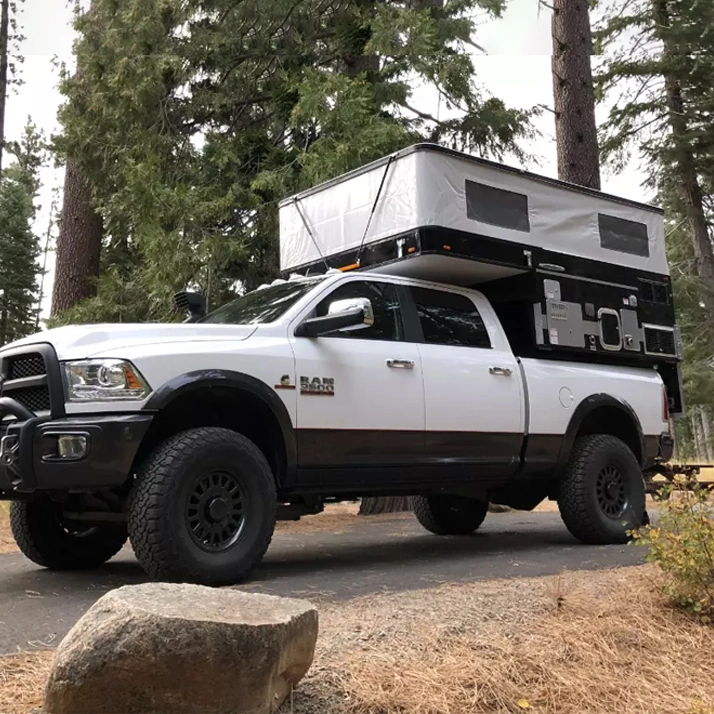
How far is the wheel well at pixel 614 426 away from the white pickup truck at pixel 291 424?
0.02 meters

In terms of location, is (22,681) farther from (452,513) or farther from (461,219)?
(452,513)

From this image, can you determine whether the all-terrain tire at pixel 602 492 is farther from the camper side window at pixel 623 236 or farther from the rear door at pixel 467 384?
the camper side window at pixel 623 236

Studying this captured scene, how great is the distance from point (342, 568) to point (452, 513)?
2.60 m

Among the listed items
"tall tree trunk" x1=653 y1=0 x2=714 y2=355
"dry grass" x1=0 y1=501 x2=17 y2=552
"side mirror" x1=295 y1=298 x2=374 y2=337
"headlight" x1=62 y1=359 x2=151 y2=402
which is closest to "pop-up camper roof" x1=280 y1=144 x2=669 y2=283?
"side mirror" x1=295 y1=298 x2=374 y2=337

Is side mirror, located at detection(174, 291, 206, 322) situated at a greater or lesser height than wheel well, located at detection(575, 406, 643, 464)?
greater

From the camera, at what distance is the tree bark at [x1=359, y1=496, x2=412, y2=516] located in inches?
420

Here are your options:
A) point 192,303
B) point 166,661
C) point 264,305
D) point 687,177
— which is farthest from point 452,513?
point 687,177

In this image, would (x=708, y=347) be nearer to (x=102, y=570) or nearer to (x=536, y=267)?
(x=536, y=267)

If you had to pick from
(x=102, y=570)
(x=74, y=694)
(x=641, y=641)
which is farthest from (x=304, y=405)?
(x=74, y=694)

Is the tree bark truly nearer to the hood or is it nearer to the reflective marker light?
the hood

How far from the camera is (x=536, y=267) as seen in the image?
22.7 ft

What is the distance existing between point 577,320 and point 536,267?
0.62m

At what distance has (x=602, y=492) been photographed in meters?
6.95

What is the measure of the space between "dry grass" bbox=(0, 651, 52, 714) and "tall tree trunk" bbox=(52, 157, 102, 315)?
9.58 meters
